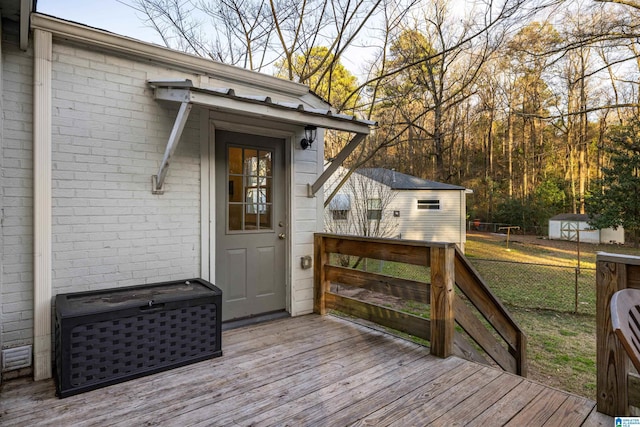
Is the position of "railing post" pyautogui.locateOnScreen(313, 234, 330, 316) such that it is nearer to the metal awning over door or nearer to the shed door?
the shed door

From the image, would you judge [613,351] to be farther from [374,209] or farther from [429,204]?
[429,204]

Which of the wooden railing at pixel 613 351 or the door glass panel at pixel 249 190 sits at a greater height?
the door glass panel at pixel 249 190

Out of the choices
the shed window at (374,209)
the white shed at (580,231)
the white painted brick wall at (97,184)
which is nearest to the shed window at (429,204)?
the white shed at (580,231)

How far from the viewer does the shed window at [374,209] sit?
9.59 m

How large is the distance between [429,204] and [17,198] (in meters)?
14.9

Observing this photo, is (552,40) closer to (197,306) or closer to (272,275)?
(272,275)

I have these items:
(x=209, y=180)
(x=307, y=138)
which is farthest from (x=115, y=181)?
(x=307, y=138)

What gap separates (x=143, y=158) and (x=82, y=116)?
0.49 meters

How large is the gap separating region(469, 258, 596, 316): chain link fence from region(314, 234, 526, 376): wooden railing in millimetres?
3499

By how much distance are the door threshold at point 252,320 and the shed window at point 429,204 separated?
12.9 m

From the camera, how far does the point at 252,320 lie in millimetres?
3523

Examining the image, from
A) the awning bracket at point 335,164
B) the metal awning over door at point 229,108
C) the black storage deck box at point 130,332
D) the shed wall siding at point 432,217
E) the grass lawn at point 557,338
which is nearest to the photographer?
the black storage deck box at point 130,332

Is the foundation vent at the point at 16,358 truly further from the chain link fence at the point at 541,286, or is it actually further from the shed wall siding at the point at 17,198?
the chain link fence at the point at 541,286

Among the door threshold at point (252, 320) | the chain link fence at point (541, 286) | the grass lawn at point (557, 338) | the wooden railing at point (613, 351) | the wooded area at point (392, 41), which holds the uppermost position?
the wooded area at point (392, 41)
